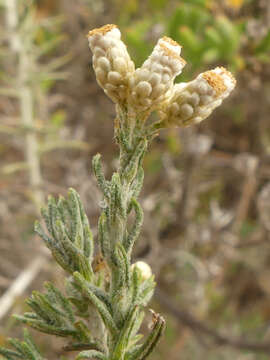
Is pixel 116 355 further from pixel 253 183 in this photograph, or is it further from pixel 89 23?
pixel 89 23

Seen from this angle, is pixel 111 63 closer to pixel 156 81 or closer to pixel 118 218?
pixel 156 81

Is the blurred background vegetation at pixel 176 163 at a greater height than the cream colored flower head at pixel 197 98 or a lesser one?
greater

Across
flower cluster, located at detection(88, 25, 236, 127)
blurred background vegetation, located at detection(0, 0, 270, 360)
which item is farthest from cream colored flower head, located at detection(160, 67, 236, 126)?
blurred background vegetation, located at detection(0, 0, 270, 360)

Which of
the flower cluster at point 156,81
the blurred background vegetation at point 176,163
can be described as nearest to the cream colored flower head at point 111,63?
the flower cluster at point 156,81

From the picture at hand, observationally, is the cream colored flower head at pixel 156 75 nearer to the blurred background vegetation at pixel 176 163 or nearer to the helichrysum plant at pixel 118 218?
the helichrysum plant at pixel 118 218

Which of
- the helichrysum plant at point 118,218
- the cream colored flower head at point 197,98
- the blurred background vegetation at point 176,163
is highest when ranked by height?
the blurred background vegetation at point 176,163

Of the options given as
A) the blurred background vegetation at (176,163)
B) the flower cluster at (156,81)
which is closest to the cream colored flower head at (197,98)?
the flower cluster at (156,81)

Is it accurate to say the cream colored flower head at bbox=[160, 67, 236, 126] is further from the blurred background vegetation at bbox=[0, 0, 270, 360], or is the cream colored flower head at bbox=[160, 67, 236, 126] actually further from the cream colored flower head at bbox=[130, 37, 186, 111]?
the blurred background vegetation at bbox=[0, 0, 270, 360]

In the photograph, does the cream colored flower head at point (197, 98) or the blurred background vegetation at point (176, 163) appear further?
the blurred background vegetation at point (176, 163)
